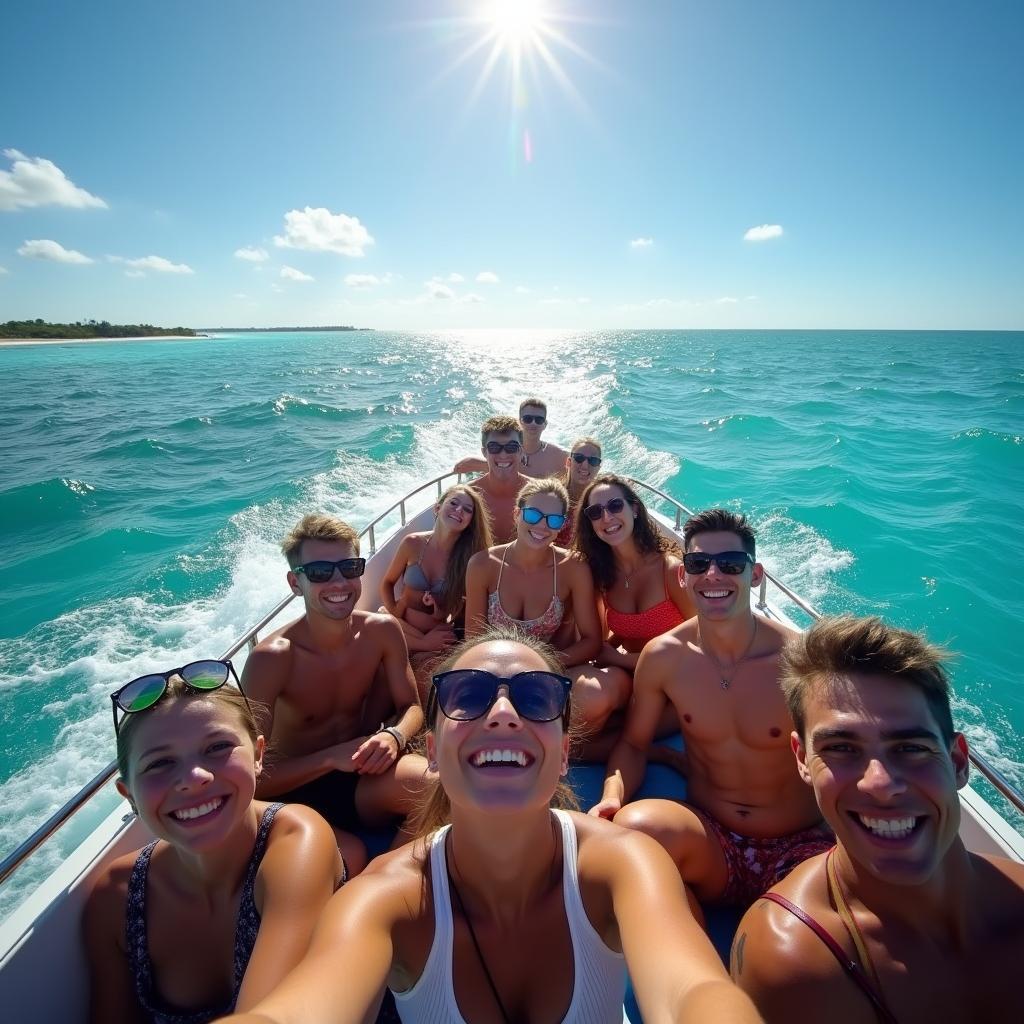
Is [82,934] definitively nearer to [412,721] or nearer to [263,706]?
[263,706]

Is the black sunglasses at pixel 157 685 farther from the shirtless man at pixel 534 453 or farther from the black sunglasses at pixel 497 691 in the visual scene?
Answer: the shirtless man at pixel 534 453

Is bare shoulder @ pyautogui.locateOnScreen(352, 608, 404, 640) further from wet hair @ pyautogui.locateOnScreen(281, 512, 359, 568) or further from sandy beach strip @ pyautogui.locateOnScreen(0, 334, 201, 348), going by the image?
sandy beach strip @ pyautogui.locateOnScreen(0, 334, 201, 348)

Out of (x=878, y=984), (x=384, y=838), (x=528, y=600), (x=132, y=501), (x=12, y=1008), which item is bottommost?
(x=132, y=501)

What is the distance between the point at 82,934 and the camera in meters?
1.60

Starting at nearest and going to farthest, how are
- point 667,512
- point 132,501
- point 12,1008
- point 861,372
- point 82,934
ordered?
1. point 12,1008
2. point 82,934
3. point 667,512
4. point 132,501
5. point 861,372

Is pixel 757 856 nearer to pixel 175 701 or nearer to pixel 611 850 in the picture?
pixel 611 850

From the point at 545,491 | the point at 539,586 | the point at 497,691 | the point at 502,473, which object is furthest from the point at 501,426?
the point at 497,691

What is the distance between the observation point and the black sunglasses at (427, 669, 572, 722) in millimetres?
1378

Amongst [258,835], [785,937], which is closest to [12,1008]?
[258,835]

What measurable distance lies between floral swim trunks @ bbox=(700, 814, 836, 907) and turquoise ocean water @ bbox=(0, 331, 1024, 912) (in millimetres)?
2796

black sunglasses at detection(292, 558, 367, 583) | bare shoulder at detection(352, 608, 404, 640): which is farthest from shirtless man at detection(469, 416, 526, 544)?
black sunglasses at detection(292, 558, 367, 583)

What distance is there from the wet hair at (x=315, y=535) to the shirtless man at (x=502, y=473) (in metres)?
1.92

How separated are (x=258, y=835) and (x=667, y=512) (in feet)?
29.7

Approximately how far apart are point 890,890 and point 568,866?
75 centimetres
